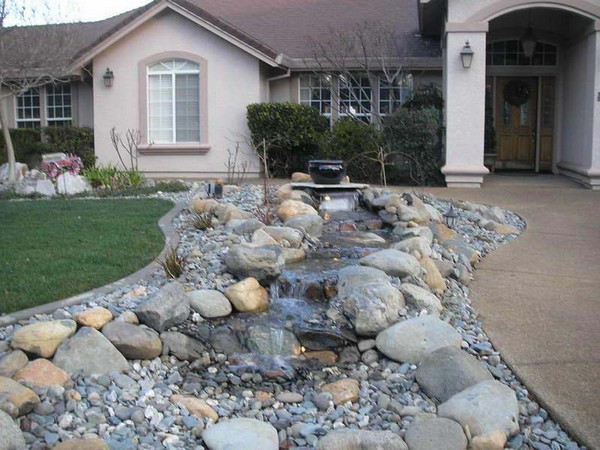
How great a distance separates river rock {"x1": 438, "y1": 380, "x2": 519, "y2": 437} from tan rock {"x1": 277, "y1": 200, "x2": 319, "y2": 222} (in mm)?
5602

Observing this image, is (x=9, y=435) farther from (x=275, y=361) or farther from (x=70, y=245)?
(x=70, y=245)

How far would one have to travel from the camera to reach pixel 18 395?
200 inches

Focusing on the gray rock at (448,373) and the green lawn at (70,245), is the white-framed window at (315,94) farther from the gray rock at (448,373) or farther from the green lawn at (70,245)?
the gray rock at (448,373)

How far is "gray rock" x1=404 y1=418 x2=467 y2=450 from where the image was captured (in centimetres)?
476

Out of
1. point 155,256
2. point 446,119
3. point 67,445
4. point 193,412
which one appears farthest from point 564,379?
point 446,119

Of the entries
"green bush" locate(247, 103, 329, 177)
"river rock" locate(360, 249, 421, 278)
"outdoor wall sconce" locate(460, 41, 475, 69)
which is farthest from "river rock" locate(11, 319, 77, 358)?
"outdoor wall sconce" locate(460, 41, 475, 69)

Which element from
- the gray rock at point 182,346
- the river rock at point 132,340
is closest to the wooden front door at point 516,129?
the gray rock at point 182,346

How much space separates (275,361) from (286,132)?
11015 millimetres

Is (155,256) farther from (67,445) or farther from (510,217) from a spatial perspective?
(510,217)

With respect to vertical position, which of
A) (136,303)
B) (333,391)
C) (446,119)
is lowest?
(333,391)

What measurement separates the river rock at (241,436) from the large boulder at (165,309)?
1743 millimetres

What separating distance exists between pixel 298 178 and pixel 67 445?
963 cm

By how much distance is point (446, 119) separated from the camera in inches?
620

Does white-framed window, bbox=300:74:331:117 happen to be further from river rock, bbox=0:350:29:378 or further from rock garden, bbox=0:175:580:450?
river rock, bbox=0:350:29:378
